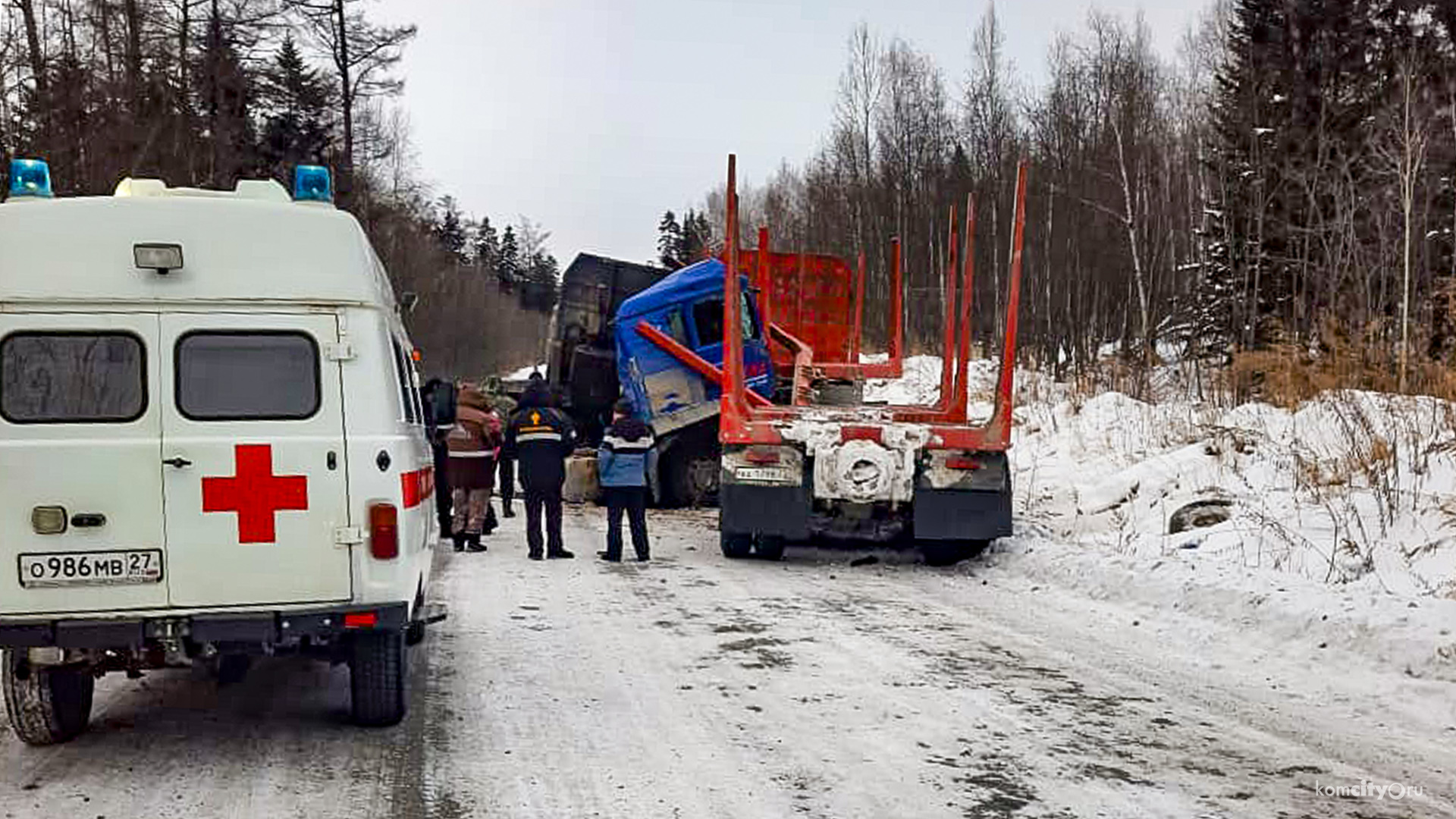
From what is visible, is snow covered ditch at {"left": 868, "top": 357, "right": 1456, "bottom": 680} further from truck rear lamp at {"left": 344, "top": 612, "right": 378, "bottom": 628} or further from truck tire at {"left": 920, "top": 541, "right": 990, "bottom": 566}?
truck rear lamp at {"left": 344, "top": 612, "right": 378, "bottom": 628}

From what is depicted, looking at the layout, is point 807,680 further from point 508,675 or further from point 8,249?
point 8,249

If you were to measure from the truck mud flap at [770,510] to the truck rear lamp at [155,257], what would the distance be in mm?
6334

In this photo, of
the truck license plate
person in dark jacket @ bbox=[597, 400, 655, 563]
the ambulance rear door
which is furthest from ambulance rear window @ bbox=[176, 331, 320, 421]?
person in dark jacket @ bbox=[597, 400, 655, 563]

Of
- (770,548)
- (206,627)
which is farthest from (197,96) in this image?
(206,627)

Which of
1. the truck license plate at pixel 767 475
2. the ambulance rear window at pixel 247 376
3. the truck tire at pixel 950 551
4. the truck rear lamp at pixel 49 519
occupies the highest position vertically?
the ambulance rear window at pixel 247 376

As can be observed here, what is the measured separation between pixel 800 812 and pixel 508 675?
2677 millimetres

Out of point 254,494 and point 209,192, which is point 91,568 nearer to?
point 254,494

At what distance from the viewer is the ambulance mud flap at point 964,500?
10234 mm

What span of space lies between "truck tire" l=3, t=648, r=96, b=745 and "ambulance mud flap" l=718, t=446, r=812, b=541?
6136 mm

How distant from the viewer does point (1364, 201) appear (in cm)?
2322

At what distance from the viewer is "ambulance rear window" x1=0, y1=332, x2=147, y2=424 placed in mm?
4777

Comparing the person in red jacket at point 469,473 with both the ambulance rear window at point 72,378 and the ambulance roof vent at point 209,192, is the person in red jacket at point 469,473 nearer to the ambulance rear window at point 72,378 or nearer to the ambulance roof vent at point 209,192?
the ambulance roof vent at point 209,192

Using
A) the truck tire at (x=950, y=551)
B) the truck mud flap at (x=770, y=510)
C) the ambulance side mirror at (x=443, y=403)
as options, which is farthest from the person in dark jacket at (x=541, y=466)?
the ambulance side mirror at (x=443, y=403)

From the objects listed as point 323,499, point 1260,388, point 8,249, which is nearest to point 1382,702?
point 323,499
